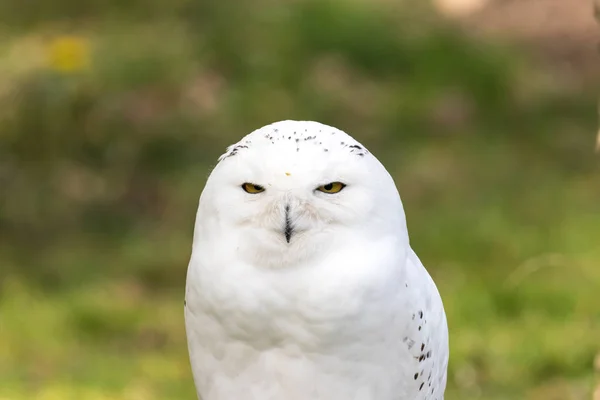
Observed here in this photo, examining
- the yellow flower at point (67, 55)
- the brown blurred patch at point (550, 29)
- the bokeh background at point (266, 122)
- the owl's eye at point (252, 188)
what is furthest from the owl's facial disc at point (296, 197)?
the brown blurred patch at point (550, 29)

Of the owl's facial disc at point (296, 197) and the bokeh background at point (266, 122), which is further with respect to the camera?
the bokeh background at point (266, 122)

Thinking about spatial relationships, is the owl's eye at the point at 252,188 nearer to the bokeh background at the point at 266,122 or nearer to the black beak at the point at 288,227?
the black beak at the point at 288,227

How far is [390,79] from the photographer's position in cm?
757

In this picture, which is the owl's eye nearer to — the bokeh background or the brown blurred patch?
the bokeh background

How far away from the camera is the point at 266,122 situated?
6.95 m

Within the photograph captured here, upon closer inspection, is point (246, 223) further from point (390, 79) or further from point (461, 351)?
point (390, 79)

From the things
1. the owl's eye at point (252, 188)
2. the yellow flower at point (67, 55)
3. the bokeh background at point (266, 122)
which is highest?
the owl's eye at point (252, 188)

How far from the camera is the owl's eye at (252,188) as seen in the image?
2.14m

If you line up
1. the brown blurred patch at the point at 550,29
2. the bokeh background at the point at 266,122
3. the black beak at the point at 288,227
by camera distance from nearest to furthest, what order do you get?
the black beak at the point at 288,227
the bokeh background at the point at 266,122
the brown blurred patch at the point at 550,29

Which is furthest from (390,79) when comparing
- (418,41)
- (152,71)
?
(152,71)

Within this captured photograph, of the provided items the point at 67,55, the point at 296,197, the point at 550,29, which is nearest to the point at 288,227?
the point at 296,197

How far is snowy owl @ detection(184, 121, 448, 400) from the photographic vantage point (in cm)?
212

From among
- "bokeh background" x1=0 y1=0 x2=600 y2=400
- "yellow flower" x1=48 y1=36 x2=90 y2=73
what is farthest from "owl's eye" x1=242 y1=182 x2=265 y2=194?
"yellow flower" x1=48 y1=36 x2=90 y2=73

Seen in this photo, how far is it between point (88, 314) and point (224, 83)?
2.68 meters
